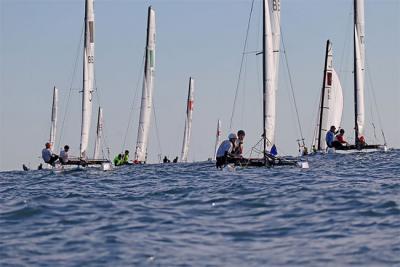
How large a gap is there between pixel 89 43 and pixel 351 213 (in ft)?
109

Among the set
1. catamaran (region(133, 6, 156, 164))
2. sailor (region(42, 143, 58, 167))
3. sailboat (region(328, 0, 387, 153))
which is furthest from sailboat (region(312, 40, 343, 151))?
sailor (region(42, 143, 58, 167))

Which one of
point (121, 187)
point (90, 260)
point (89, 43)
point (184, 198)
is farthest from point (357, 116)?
point (90, 260)

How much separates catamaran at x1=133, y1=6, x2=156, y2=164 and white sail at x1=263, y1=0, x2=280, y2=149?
18753 mm

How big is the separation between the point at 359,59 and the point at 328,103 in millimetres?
3501

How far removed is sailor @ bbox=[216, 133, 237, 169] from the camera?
957 inches

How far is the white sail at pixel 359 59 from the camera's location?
4603 centimetres

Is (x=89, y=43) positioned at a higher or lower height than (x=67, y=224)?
higher

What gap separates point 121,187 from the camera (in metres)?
18.5

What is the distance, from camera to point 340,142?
1620 inches

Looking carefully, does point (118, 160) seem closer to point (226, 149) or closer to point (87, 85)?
point (87, 85)

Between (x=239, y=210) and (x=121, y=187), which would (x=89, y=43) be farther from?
(x=239, y=210)

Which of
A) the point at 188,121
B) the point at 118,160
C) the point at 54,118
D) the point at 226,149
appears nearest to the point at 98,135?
the point at 54,118

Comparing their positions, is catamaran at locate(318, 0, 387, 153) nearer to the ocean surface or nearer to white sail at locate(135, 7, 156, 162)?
white sail at locate(135, 7, 156, 162)

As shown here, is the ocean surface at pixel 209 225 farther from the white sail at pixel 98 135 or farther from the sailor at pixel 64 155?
the white sail at pixel 98 135
